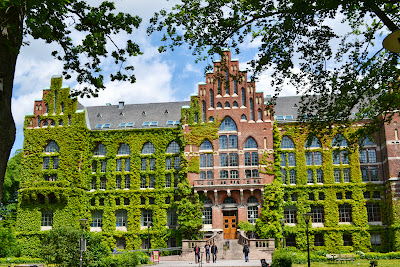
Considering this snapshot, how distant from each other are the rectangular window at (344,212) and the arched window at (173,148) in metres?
21.0

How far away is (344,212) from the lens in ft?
167

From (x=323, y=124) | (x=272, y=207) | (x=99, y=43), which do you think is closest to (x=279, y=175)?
(x=272, y=207)

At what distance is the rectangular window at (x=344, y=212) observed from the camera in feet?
167

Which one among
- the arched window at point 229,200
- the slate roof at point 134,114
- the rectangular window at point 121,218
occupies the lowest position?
the rectangular window at point 121,218

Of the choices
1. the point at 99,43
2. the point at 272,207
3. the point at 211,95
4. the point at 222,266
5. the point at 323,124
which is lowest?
the point at 222,266

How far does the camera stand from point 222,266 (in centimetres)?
3350

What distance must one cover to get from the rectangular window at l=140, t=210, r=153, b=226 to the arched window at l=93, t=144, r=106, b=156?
9384 millimetres

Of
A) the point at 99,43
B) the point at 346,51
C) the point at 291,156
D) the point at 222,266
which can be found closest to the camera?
the point at 99,43

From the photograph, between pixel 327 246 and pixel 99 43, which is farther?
pixel 327 246

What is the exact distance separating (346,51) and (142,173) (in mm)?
39731

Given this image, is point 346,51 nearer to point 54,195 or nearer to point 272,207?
point 272,207

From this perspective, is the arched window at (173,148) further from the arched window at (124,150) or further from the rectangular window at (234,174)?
the rectangular window at (234,174)

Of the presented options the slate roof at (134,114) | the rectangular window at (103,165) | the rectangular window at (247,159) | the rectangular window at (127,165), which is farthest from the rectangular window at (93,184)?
the rectangular window at (247,159)

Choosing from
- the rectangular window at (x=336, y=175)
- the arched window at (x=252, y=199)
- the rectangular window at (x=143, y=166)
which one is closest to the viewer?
the arched window at (x=252, y=199)
